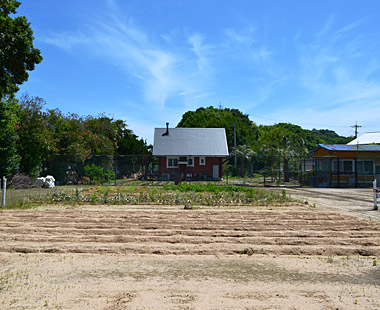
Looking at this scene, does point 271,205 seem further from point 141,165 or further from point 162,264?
point 141,165

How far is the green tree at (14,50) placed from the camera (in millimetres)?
15727

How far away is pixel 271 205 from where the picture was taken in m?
14.2

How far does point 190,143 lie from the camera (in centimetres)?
3872

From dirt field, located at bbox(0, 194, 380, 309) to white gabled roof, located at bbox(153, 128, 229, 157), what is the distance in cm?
2676

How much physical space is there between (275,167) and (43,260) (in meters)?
31.0

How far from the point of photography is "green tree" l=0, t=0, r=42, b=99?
1573 centimetres

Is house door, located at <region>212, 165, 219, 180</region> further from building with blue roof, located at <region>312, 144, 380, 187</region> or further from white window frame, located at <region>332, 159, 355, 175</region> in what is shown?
white window frame, located at <region>332, 159, 355, 175</region>

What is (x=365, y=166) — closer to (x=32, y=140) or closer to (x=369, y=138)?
(x=369, y=138)

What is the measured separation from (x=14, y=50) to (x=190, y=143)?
2435 centimetres

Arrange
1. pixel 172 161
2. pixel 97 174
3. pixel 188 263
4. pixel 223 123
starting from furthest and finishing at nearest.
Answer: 1. pixel 223 123
2. pixel 172 161
3. pixel 97 174
4. pixel 188 263

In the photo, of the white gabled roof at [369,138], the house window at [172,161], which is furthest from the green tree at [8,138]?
the white gabled roof at [369,138]

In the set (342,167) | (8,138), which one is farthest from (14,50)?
(342,167)

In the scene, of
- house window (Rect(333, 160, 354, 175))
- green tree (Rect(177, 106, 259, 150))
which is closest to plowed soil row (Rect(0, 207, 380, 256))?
house window (Rect(333, 160, 354, 175))

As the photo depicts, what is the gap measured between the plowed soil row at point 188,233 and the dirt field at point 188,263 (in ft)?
0.08
